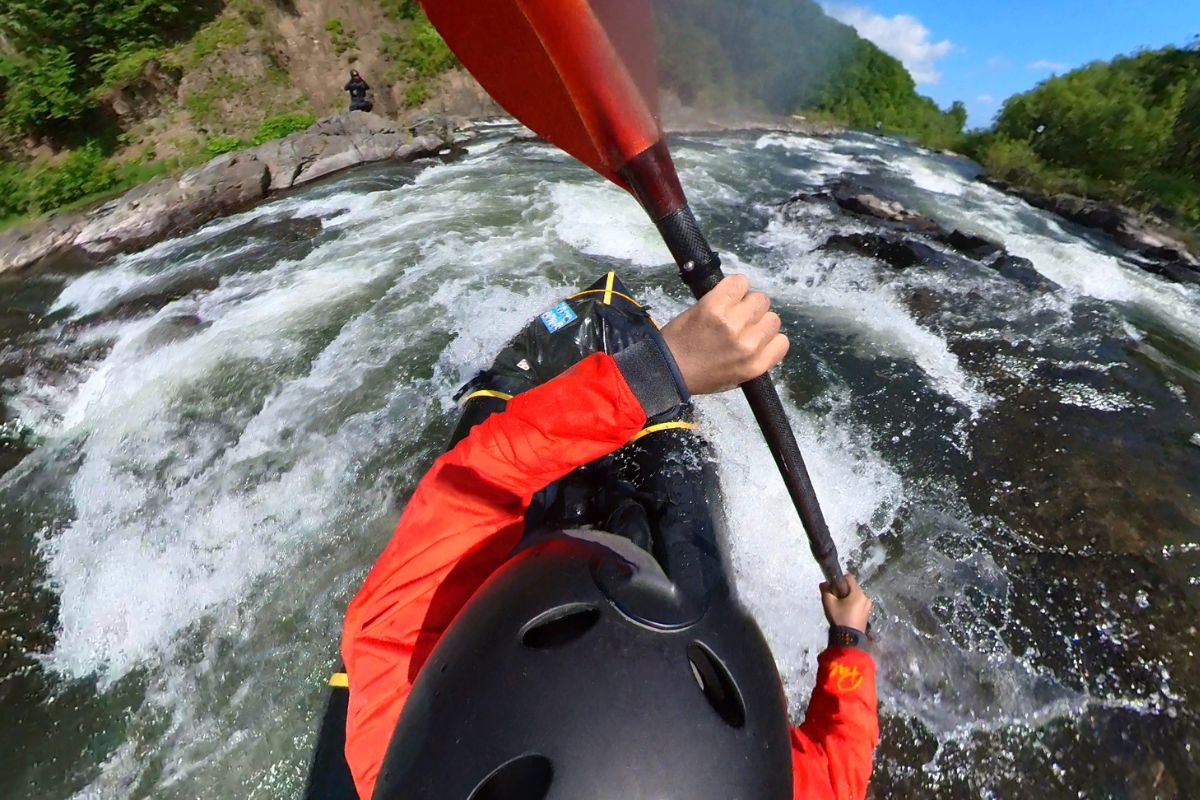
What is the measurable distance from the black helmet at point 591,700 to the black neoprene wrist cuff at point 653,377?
0.48m

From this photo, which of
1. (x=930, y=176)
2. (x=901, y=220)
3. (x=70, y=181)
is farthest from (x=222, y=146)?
(x=930, y=176)

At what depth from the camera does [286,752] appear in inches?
97.7

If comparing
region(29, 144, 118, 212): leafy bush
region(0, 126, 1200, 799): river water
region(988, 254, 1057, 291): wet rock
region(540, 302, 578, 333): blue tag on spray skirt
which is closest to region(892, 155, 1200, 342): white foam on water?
region(988, 254, 1057, 291): wet rock

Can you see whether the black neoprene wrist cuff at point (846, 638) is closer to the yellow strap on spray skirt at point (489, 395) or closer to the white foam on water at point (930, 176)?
the yellow strap on spray skirt at point (489, 395)

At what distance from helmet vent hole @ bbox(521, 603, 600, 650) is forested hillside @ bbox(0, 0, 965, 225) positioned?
271 inches

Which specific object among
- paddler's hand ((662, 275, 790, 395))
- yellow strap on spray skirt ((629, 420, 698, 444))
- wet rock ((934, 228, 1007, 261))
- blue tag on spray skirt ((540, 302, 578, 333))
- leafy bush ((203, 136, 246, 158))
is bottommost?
leafy bush ((203, 136, 246, 158))

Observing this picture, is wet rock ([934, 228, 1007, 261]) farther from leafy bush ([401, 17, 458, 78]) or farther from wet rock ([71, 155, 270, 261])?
leafy bush ([401, 17, 458, 78])

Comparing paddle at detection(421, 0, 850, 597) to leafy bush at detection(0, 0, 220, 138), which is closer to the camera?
paddle at detection(421, 0, 850, 597)

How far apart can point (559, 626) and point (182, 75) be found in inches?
710

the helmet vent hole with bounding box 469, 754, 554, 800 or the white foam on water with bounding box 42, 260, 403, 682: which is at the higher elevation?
the helmet vent hole with bounding box 469, 754, 554, 800

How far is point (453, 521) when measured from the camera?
1.26 meters

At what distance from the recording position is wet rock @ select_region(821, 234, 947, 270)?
6727 mm

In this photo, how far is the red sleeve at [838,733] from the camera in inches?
53.2

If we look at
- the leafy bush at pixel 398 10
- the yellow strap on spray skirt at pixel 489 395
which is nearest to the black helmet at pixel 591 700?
the yellow strap on spray skirt at pixel 489 395
